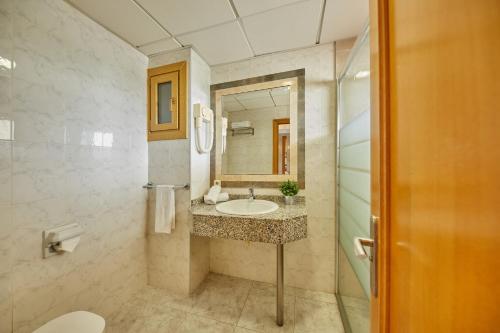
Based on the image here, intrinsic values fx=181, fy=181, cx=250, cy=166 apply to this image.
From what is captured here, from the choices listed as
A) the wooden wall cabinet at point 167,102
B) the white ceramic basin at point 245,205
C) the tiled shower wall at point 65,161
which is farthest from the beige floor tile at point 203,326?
the wooden wall cabinet at point 167,102

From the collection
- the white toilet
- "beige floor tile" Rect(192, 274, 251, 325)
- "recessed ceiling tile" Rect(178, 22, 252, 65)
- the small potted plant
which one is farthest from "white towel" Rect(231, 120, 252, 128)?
the white toilet

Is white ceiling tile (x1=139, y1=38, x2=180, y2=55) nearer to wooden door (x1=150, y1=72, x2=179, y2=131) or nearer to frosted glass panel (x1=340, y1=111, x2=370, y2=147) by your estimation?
wooden door (x1=150, y1=72, x2=179, y2=131)

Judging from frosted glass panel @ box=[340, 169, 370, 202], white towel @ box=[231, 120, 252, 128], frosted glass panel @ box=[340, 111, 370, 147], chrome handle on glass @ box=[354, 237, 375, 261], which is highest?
white towel @ box=[231, 120, 252, 128]

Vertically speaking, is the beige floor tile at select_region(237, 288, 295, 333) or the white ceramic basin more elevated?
the white ceramic basin

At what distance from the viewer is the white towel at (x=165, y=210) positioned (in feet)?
5.24

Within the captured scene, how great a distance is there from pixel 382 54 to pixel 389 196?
36 centimetres

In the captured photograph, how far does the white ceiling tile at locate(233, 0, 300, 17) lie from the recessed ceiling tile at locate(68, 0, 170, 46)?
0.66 metres

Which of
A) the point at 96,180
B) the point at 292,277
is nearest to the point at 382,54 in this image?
the point at 96,180

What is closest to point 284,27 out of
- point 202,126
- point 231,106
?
point 231,106

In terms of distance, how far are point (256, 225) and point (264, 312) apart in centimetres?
79

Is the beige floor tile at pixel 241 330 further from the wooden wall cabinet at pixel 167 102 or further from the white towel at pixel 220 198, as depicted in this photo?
the wooden wall cabinet at pixel 167 102

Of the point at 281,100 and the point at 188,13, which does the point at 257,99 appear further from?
the point at 188,13

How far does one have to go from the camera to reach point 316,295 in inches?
64.6

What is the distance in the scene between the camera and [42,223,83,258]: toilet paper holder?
106 centimetres
